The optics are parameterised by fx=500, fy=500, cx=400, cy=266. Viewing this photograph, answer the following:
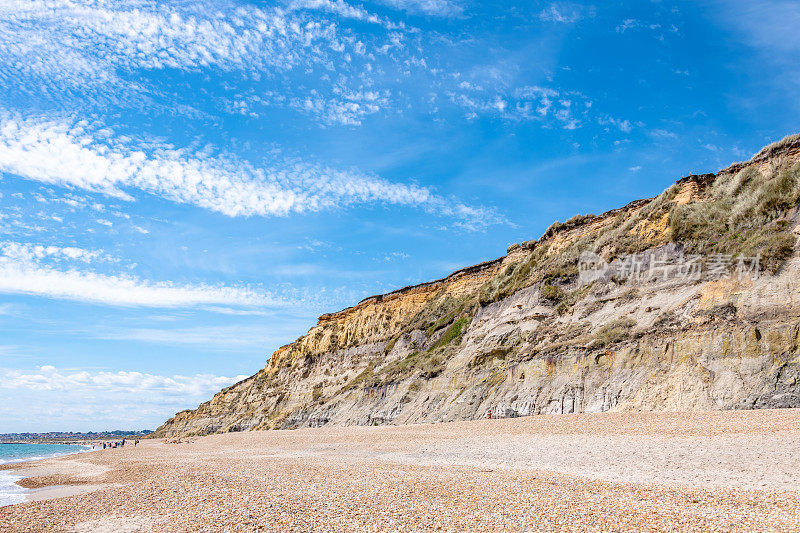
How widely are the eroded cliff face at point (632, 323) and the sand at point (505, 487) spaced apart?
3.01m

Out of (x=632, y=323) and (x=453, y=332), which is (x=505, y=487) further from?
(x=453, y=332)

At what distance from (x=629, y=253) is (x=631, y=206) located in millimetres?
10954

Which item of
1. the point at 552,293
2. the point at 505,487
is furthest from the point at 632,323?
the point at 505,487

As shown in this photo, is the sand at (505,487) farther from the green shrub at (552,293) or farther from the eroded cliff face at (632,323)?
the green shrub at (552,293)

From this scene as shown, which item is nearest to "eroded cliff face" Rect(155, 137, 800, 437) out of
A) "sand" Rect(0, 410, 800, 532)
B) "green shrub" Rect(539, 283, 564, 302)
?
"green shrub" Rect(539, 283, 564, 302)

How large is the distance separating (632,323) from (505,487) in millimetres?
16328

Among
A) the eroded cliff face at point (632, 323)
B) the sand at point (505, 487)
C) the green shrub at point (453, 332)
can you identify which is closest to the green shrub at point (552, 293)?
the eroded cliff face at point (632, 323)

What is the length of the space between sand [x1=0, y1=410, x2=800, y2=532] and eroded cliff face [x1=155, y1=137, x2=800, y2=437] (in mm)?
3012

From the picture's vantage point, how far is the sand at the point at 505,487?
7990mm

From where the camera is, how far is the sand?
7.99 meters

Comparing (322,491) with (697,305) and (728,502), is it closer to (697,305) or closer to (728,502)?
(728,502)

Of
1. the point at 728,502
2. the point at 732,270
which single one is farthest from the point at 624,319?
the point at 728,502

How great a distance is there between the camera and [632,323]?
78.7ft

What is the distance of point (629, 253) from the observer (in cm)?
3095
